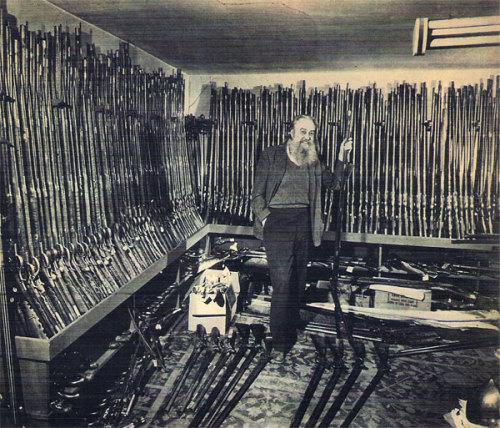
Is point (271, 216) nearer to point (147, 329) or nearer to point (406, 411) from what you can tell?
point (147, 329)

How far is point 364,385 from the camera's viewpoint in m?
3.00

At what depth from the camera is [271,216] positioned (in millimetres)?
3715

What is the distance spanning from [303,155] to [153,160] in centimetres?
144

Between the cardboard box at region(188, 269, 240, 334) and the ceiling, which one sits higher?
the ceiling

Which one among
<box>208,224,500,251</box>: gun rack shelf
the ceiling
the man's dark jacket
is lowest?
<box>208,224,500,251</box>: gun rack shelf

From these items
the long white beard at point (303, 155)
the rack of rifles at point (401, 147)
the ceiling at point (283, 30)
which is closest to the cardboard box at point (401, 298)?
the rack of rifles at point (401, 147)

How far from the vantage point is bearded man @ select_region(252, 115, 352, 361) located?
3.54 meters

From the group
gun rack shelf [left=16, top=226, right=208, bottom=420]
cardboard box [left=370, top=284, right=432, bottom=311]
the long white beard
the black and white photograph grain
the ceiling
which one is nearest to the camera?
gun rack shelf [left=16, top=226, right=208, bottom=420]

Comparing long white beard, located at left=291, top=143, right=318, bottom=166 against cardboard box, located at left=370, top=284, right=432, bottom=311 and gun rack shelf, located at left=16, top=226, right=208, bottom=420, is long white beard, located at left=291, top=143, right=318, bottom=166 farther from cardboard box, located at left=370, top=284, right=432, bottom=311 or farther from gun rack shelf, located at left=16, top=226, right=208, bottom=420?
gun rack shelf, located at left=16, top=226, right=208, bottom=420

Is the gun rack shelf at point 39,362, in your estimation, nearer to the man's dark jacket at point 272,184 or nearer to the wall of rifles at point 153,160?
the wall of rifles at point 153,160

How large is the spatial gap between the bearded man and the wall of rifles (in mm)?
1046

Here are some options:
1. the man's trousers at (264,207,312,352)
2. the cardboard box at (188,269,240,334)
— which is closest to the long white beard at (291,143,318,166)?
the man's trousers at (264,207,312,352)

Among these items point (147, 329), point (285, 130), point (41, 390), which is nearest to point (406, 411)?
point (147, 329)

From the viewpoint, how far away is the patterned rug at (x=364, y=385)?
8.52ft
